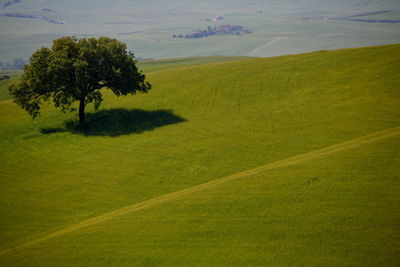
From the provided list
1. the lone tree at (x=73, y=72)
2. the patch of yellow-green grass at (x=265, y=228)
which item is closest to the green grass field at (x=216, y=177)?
the patch of yellow-green grass at (x=265, y=228)

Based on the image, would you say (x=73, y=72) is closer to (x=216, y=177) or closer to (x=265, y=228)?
(x=216, y=177)

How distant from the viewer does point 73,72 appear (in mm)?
42062

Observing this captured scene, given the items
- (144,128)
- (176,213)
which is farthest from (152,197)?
(144,128)

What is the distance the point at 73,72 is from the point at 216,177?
25562 millimetres

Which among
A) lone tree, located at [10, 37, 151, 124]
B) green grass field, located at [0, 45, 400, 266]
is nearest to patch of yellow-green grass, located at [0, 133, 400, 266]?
green grass field, located at [0, 45, 400, 266]

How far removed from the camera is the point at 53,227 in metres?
23.1

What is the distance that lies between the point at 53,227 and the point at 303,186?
59.0 ft

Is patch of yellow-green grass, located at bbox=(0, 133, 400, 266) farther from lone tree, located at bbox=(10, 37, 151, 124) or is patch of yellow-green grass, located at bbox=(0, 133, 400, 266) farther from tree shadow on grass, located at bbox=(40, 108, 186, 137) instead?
lone tree, located at bbox=(10, 37, 151, 124)

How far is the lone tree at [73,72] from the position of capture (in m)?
41.0

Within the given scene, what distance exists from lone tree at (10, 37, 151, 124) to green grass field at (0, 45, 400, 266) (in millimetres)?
4352

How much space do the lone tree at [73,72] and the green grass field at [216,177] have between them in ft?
14.3

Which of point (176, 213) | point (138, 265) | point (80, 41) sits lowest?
point (138, 265)

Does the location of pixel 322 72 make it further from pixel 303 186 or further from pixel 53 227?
pixel 53 227

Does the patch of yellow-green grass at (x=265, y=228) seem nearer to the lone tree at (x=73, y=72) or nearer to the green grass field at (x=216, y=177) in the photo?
the green grass field at (x=216, y=177)
